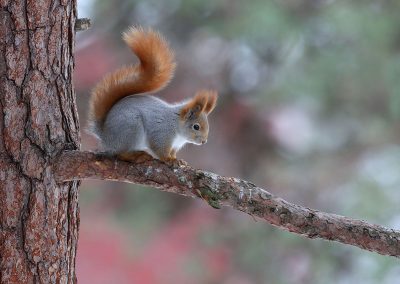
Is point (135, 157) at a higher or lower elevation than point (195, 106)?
lower

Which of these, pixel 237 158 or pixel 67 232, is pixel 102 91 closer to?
pixel 67 232

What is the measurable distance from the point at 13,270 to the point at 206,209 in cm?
268

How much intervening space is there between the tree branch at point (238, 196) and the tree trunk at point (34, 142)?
43 mm

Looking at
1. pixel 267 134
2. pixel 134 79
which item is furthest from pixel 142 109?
pixel 267 134

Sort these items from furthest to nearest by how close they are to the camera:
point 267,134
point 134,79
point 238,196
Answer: point 267,134, point 134,79, point 238,196

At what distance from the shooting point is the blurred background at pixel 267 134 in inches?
144

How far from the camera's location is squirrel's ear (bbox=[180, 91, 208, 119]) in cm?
158

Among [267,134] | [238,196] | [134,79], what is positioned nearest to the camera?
[238,196]

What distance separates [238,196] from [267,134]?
2.66 meters

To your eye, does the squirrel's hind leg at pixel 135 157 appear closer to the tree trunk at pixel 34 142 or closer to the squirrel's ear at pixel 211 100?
the tree trunk at pixel 34 142

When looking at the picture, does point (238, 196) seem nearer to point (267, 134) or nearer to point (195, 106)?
point (195, 106)

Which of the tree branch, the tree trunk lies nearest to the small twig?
the tree trunk

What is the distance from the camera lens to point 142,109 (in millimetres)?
1560

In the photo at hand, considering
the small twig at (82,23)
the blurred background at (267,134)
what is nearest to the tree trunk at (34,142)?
the small twig at (82,23)
